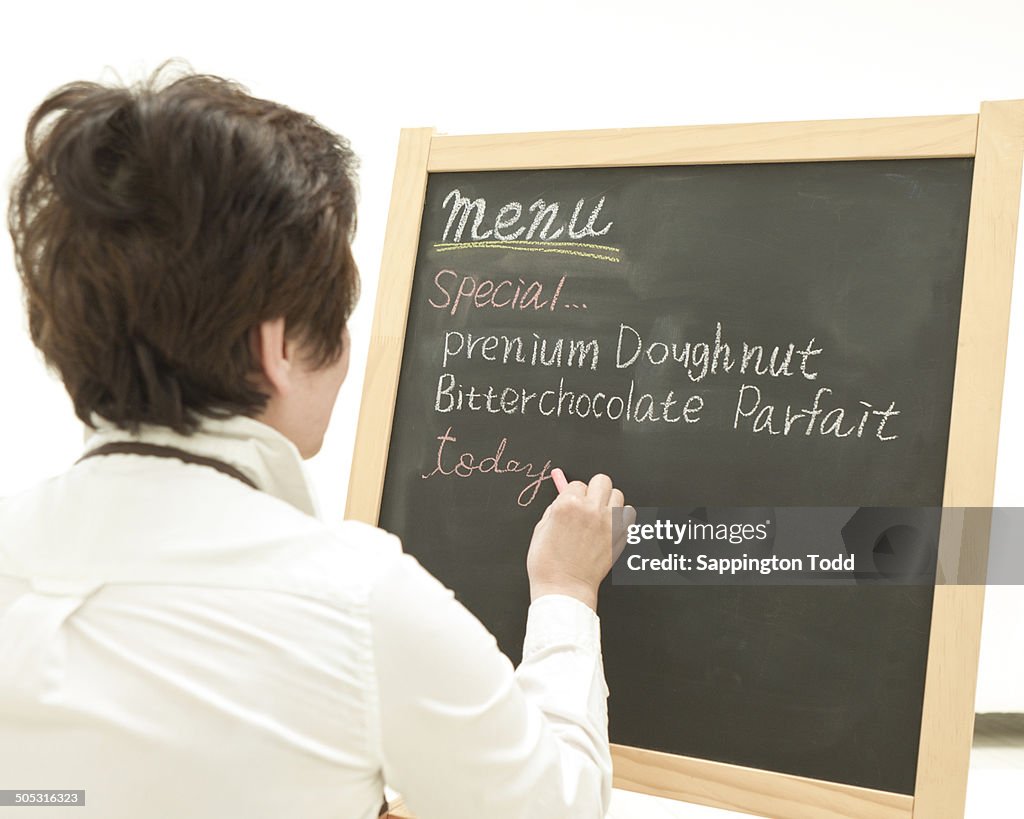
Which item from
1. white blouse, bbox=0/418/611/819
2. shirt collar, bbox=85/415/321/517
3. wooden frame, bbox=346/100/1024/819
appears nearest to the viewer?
white blouse, bbox=0/418/611/819

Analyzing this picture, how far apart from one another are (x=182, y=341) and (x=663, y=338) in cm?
80

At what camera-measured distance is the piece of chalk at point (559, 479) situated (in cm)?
141

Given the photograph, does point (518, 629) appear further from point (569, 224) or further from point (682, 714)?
point (569, 224)

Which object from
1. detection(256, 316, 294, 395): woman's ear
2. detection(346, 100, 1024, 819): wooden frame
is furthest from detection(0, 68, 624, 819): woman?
detection(346, 100, 1024, 819): wooden frame

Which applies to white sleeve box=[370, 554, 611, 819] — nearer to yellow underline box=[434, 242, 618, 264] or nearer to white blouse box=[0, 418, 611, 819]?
white blouse box=[0, 418, 611, 819]

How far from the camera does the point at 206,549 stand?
0.75 metres

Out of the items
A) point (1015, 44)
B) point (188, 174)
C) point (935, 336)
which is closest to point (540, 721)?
point (188, 174)

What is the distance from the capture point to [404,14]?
3133 millimetres

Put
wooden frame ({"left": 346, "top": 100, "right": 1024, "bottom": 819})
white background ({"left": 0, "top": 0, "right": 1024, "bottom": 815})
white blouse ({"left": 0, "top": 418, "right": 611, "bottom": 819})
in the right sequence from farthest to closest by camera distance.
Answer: white background ({"left": 0, "top": 0, "right": 1024, "bottom": 815}), wooden frame ({"left": 346, "top": 100, "right": 1024, "bottom": 819}), white blouse ({"left": 0, "top": 418, "right": 611, "bottom": 819})

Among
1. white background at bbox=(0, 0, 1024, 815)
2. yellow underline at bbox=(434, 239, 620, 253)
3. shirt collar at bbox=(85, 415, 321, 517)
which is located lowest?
shirt collar at bbox=(85, 415, 321, 517)

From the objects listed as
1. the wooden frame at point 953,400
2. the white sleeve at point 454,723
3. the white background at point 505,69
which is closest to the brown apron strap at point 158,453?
the white sleeve at point 454,723

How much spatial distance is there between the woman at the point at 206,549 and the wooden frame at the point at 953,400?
50 centimetres

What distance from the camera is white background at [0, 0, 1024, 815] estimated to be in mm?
2973

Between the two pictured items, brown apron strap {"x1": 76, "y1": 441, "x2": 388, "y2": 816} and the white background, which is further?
the white background
